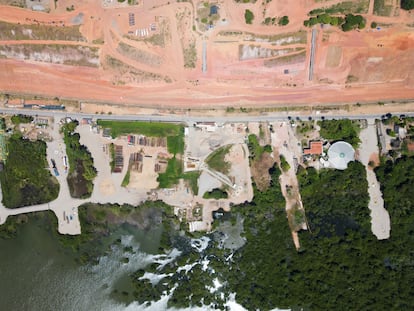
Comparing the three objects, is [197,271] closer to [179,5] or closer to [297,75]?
[297,75]

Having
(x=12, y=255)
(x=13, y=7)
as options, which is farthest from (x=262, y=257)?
(x=13, y=7)

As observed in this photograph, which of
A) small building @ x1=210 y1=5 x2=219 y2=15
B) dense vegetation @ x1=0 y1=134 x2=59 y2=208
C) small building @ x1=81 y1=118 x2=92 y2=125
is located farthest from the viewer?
dense vegetation @ x1=0 y1=134 x2=59 y2=208

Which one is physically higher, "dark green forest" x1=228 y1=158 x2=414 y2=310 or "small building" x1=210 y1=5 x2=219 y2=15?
"small building" x1=210 y1=5 x2=219 y2=15

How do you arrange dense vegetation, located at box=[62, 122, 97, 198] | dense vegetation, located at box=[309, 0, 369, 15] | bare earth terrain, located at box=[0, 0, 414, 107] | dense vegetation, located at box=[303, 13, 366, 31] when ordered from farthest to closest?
dense vegetation, located at box=[62, 122, 97, 198] < bare earth terrain, located at box=[0, 0, 414, 107] < dense vegetation, located at box=[309, 0, 369, 15] < dense vegetation, located at box=[303, 13, 366, 31]

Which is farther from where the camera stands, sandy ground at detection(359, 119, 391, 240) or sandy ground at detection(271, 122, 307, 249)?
sandy ground at detection(271, 122, 307, 249)

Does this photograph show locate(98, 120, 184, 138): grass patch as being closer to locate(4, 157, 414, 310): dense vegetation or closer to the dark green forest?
locate(4, 157, 414, 310): dense vegetation

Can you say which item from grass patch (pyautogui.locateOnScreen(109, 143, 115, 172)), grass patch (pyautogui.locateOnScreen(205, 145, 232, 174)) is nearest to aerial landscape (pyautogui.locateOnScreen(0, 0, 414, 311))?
grass patch (pyautogui.locateOnScreen(205, 145, 232, 174))

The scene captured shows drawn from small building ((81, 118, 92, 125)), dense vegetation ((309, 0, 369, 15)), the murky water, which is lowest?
the murky water

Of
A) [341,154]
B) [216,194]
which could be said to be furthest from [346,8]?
[216,194]
